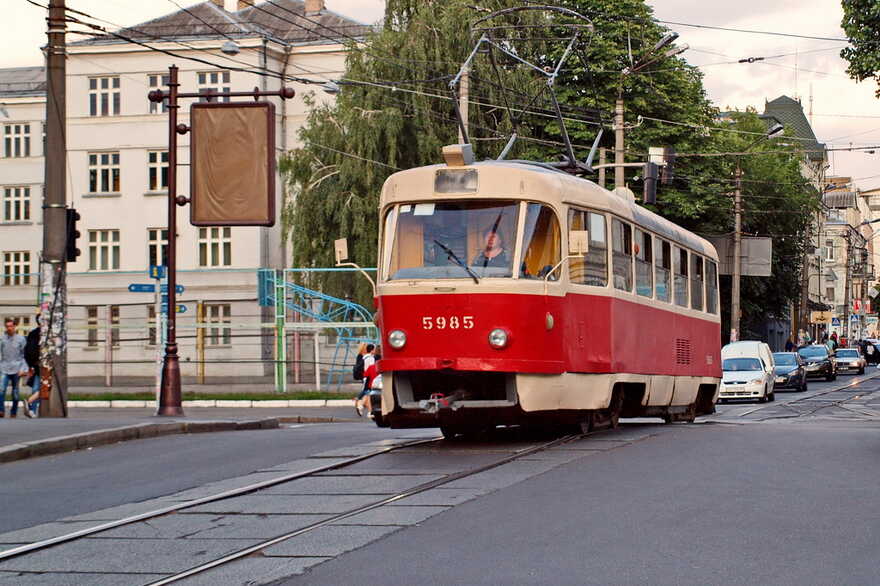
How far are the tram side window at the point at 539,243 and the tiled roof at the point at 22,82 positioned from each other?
175ft

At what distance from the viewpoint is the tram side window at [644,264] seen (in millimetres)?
18266

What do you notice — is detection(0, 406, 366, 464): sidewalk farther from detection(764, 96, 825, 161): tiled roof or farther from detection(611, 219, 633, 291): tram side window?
detection(764, 96, 825, 161): tiled roof

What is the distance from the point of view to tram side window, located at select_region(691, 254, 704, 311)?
2217 centimetres

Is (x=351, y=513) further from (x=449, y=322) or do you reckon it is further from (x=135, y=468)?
(x=135, y=468)

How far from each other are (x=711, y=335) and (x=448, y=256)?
9.68 m

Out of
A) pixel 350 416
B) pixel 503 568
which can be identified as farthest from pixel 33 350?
pixel 503 568

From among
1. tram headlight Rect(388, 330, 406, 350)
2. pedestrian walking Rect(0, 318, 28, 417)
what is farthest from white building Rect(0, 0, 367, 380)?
tram headlight Rect(388, 330, 406, 350)

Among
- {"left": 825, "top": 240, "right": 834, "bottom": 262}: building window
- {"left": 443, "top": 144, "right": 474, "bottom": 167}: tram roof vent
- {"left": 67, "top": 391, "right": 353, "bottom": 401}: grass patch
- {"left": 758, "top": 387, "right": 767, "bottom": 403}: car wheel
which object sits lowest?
{"left": 758, "top": 387, "right": 767, "bottom": 403}: car wheel

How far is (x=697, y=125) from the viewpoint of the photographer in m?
52.8

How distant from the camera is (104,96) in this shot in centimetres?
5962

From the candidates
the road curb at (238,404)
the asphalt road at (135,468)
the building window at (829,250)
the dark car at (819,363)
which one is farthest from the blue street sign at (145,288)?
the building window at (829,250)

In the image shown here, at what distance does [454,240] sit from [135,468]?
3.94m

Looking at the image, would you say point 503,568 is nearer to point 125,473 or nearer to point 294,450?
point 125,473

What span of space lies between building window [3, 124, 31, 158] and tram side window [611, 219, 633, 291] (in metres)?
51.3
